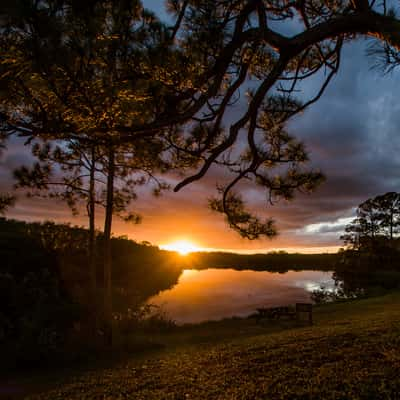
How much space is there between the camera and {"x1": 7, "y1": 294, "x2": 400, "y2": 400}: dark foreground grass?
379 cm

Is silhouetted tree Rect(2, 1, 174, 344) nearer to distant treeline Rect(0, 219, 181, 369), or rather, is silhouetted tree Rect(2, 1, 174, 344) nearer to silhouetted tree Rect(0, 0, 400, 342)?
silhouetted tree Rect(0, 0, 400, 342)

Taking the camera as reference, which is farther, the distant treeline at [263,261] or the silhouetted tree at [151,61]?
the distant treeline at [263,261]

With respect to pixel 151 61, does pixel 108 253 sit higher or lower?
lower

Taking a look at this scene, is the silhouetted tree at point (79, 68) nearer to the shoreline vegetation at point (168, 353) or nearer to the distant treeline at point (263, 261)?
the shoreline vegetation at point (168, 353)

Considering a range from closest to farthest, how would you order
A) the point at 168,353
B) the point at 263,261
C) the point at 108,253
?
the point at 168,353 < the point at 108,253 < the point at 263,261

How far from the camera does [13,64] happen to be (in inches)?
105

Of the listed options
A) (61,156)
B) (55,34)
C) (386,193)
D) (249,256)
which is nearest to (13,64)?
(55,34)

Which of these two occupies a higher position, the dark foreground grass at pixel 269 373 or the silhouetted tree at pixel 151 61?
the silhouetted tree at pixel 151 61

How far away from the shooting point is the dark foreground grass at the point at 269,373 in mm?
3789

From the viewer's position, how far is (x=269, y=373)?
4.66 meters

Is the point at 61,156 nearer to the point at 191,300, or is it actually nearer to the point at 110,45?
the point at 110,45

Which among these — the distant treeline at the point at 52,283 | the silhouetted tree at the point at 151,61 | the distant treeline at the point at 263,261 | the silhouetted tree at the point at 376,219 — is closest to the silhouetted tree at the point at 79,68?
the silhouetted tree at the point at 151,61

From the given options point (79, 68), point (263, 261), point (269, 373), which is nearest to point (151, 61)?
point (79, 68)

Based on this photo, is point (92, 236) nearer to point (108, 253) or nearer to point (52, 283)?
point (108, 253)
